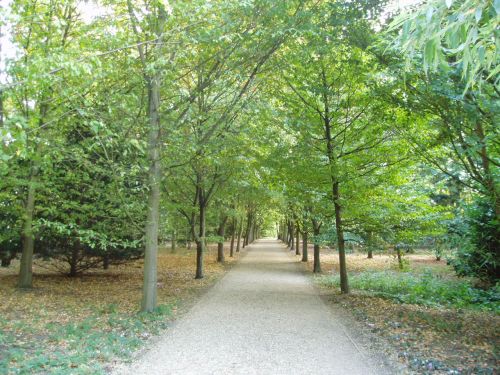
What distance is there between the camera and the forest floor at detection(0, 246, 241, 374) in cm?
539

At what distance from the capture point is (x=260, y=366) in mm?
5516

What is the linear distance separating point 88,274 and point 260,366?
467 inches

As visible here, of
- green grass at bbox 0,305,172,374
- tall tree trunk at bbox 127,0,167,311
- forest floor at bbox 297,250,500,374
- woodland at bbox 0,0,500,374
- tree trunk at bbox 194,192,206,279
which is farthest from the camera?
tree trunk at bbox 194,192,206,279

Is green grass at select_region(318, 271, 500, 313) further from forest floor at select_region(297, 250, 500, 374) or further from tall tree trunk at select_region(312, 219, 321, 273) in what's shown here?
tall tree trunk at select_region(312, 219, 321, 273)

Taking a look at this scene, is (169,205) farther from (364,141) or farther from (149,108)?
(364,141)

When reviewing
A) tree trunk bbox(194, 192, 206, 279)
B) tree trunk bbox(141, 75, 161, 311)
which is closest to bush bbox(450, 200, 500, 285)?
tree trunk bbox(141, 75, 161, 311)

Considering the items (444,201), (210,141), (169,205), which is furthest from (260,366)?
(444,201)

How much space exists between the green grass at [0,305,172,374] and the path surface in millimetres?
455

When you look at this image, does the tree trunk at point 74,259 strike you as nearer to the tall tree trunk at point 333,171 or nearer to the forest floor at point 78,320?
the forest floor at point 78,320

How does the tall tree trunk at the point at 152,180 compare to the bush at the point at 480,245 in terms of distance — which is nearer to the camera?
the tall tree trunk at the point at 152,180

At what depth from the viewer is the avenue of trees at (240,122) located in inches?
275

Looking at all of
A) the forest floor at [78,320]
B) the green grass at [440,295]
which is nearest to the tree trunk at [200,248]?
the forest floor at [78,320]

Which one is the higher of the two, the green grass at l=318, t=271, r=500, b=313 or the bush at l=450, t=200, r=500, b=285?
the bush at l=450, t=200, r=500, b=285

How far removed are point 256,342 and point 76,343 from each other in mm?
2885
